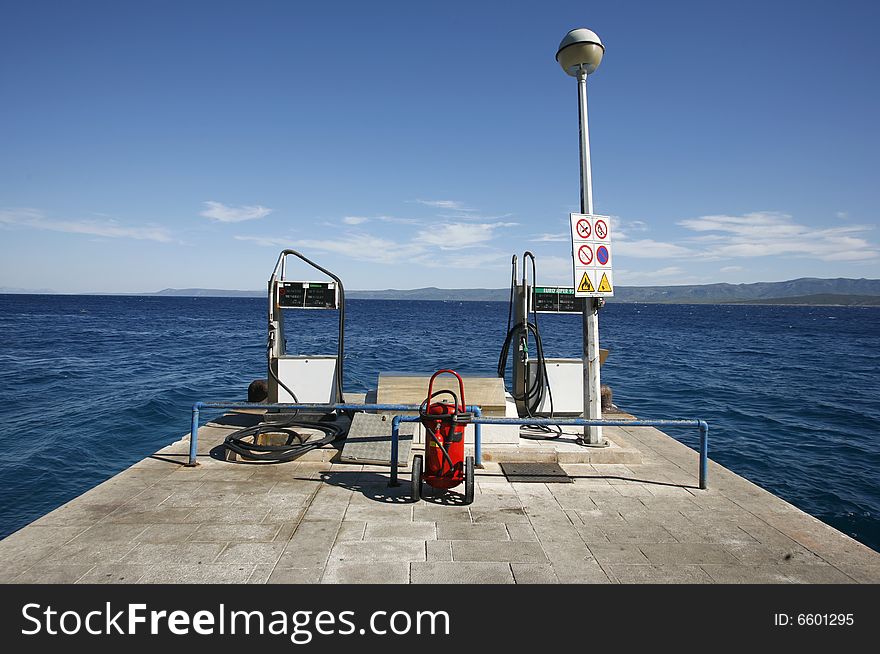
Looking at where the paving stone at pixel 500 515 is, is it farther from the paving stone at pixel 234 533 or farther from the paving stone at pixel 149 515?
the paving stone at pixel 149 515

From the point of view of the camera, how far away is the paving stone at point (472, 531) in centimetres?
528

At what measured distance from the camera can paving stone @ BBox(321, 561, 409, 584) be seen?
4379 mm

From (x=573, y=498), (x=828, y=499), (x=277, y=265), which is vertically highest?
(x=277, y=265)

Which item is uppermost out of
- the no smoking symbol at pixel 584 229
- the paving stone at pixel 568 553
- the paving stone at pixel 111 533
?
the no smoking symbol at pixel 584 229

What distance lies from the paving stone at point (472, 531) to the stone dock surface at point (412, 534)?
1.0 inches

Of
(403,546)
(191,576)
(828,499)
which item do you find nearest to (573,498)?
(403,546)

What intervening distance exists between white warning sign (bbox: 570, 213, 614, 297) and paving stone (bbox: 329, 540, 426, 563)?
4195 millimetres

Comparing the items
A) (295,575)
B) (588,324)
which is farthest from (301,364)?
(295,575)

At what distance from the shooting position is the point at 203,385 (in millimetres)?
23844

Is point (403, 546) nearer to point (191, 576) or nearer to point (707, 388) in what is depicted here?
point (191, 576)

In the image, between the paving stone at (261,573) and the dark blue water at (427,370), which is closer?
the paving stone at (261,573)

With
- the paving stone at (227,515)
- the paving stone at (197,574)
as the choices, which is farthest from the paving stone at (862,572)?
the paving stone at (227,515)

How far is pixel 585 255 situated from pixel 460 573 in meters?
4.80

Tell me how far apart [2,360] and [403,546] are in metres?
34.2
